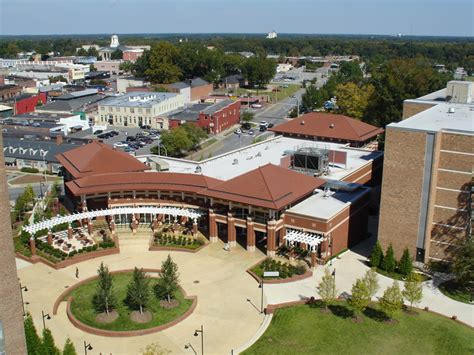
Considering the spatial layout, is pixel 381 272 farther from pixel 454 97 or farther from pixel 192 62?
pixel 192 62

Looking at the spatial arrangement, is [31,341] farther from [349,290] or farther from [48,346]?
[349,290]

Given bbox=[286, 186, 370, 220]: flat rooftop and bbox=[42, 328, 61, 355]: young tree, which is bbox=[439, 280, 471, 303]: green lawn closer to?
bbox=[286, 186, 370, 220]: flat rooftop

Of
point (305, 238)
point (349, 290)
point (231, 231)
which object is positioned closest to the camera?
point (349, 290)

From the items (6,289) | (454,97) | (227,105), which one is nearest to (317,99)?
(227,105)

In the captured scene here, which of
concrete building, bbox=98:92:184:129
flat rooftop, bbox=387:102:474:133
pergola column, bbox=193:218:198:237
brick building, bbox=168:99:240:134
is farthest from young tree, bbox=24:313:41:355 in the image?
concrete building, bbox=98:92:184:129

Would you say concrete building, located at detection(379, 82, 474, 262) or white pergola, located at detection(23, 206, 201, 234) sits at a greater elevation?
concrete building, located at detection(379, 82, 474, 262)

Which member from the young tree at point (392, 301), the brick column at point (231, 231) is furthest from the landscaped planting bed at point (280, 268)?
the young tree at point (392, 301)

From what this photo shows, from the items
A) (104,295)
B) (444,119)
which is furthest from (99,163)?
(444,119)
